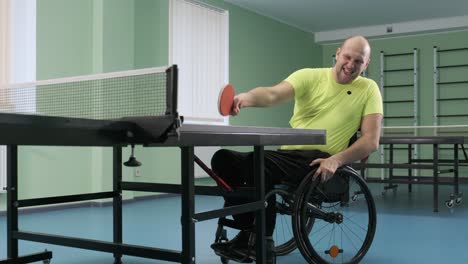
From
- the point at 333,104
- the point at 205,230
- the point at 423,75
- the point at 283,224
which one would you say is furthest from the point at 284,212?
the point at 423,75

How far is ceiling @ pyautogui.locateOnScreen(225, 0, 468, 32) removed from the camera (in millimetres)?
7113

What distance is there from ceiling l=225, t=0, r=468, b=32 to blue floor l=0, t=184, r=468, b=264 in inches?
121

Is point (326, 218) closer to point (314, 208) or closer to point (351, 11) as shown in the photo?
point (314, 208)

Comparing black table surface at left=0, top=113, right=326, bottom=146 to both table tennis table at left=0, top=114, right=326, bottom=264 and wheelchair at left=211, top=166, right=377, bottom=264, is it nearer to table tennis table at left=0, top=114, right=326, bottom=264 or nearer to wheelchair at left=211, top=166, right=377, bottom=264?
table tennis table at left=0, top=114, right=326, bottom=264

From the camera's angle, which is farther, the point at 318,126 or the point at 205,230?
the point at 205,230

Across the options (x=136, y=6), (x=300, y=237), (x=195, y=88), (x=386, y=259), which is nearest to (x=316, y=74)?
(x=300, y=237)

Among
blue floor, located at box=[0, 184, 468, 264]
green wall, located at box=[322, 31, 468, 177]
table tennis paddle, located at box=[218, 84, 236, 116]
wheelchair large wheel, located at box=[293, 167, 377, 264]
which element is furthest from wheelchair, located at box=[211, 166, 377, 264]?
green wall, located at box=[322, 31, 468, 177]

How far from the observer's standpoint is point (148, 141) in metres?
1.32

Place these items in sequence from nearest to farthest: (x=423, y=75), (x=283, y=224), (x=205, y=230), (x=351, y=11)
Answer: (x=205, y=230)
(x=283, y=224)
(x=351, y=11)
(x=423, y=75)

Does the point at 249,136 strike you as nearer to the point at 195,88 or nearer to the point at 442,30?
the point at 195,88

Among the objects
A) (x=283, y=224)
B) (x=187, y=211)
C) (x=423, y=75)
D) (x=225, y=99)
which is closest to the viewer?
(x=187, y=211)

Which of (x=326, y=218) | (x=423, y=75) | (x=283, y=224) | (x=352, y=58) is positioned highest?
(x=423, y=75)

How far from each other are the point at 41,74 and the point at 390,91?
607cm

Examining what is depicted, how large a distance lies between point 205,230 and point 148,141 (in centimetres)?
227
